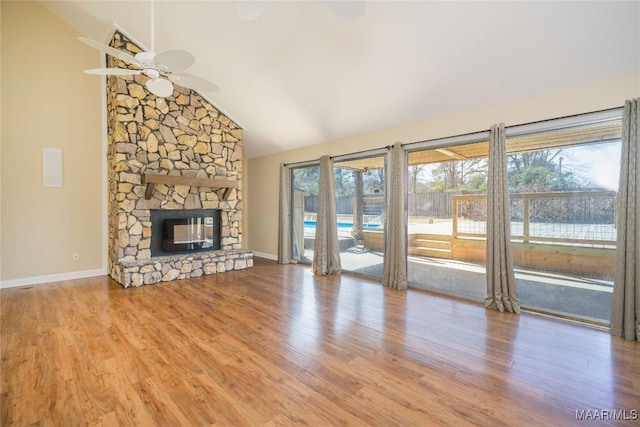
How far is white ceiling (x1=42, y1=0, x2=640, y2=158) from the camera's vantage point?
109 inches

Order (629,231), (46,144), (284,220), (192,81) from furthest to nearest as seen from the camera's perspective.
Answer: (284,220), (46,144), (192,81), (629,231)

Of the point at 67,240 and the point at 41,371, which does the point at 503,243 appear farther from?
the point at 67,240

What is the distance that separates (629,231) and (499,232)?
42.6 inches

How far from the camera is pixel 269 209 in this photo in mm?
7137

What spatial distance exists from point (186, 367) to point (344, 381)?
1.23 metres

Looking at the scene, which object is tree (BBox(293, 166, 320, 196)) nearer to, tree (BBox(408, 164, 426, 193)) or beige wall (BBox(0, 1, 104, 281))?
tree (BBox(408, 164, 426, 193))

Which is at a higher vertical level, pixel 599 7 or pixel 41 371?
pixel 599 7

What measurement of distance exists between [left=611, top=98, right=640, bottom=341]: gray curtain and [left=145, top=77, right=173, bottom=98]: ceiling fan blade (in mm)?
4665

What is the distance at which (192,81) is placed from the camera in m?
3.21

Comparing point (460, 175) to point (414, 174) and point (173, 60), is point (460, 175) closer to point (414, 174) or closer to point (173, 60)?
point (414, 174)

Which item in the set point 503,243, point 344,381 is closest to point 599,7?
point 503,243

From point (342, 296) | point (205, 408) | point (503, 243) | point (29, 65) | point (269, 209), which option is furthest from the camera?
point (269, 209)

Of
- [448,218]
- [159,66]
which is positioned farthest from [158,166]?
[448,218]

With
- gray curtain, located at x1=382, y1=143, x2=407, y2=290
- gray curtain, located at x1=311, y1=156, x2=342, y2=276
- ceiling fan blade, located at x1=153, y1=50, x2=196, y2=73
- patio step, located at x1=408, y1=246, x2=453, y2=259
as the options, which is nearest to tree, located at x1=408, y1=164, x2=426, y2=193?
gray curtain, located at x1=382, y1=143, x2=407, y2=290
